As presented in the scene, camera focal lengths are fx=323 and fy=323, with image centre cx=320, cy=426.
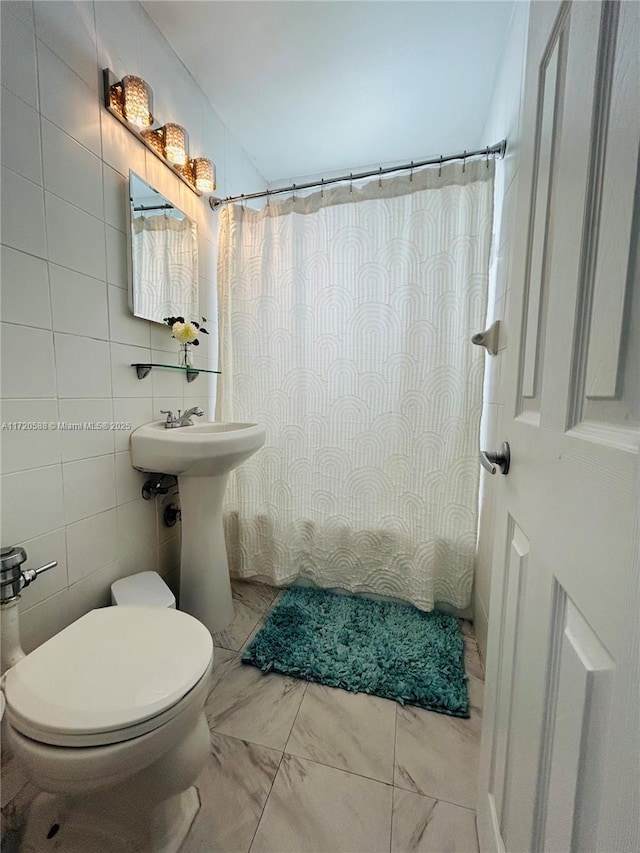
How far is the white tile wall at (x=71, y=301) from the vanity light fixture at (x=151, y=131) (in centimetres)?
4

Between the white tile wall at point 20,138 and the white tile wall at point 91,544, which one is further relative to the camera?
the white tile wall at point 91,544

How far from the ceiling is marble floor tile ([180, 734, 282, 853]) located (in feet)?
7.90

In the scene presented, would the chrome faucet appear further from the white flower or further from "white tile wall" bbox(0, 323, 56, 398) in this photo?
"white tile wall" bbox(0, 323, 56, 398)

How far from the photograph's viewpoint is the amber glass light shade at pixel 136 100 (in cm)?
106

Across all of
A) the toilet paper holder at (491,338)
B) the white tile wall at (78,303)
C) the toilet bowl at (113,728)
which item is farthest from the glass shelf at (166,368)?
the toilet paper holder at (491,338)

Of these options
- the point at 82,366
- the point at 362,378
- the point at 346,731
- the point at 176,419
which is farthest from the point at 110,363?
the point at 346,731

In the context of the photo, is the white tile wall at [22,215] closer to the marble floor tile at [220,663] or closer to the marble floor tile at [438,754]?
the marble floor tile at [220,663]

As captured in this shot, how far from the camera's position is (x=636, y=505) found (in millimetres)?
259

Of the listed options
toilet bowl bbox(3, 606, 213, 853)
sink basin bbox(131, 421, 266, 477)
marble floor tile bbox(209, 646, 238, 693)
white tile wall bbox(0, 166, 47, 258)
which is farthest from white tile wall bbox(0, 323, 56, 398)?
marble floor tile bbox(209, 646, 238, 693)

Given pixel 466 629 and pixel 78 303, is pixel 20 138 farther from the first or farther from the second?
pixel 466 629

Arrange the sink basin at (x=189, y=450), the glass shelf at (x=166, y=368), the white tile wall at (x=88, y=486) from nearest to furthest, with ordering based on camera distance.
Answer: the white tile wall at (x=88, y=486), the sink basin at (x=189, y=450), the glass shelf at (x=166, y=368)

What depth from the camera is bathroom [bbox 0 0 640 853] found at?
787mm

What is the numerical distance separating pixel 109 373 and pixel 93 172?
2.04 ft

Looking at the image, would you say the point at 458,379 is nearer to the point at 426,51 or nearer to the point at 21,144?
the point at 426,51
